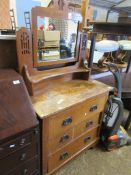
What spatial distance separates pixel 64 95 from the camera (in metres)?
1.18

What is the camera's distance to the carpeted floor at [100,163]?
1.40 m

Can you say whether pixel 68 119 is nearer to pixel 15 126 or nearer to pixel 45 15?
pixel 15 126

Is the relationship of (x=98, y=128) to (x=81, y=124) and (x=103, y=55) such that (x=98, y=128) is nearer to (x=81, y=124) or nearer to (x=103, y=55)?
(x=81, y=124)

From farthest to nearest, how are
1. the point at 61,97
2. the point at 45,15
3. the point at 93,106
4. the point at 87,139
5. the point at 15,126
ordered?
the point at 87,139 < the point at 93,106 < the point at 61,97 < the point at 45,15 < the point at 15,126

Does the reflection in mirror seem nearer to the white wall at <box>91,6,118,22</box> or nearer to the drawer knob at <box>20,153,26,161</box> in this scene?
the drawer knob at <box>20,153,26,161</box>

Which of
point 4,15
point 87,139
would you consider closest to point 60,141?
point 87,139

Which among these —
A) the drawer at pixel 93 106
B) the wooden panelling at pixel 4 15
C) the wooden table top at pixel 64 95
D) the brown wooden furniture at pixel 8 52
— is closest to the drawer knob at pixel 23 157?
the wooden table top at pixel 64 95

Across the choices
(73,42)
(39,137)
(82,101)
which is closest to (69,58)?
(73,42)

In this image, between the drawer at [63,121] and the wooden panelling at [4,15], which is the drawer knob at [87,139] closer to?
the drawer at [63,121]

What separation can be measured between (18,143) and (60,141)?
1.46 ft

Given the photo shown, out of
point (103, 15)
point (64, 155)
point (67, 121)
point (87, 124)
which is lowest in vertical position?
point (64, 155)

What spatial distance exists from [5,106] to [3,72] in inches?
11.1

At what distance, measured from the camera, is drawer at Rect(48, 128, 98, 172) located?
4.06 feet

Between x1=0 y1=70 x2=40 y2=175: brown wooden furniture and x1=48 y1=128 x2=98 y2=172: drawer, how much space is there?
1.12 feet
